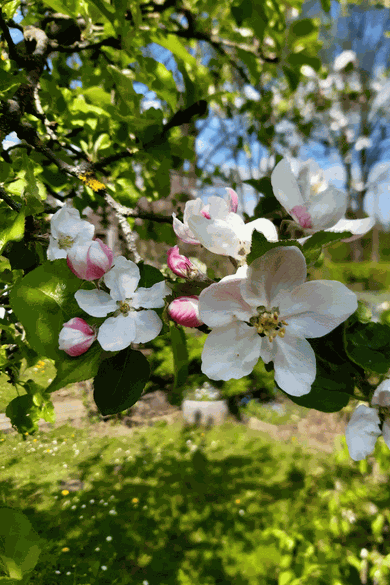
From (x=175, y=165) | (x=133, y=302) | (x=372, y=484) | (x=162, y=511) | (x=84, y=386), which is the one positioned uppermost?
(x=133, y=302)

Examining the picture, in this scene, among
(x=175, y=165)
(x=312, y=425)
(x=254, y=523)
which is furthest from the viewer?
(x=312, y=425)

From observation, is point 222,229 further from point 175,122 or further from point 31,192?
point 175,122

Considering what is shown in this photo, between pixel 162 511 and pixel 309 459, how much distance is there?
166cm

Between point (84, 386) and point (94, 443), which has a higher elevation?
point (84, 386)

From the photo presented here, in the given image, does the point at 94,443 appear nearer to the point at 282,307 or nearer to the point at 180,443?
the point at 180,443

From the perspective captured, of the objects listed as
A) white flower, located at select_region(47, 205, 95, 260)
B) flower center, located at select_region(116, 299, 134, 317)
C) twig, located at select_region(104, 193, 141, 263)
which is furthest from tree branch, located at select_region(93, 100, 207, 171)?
flower center, located at select_region(116, 299, 134, 317)

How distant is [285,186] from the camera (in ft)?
1.70

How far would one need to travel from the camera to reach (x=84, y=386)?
888 mm

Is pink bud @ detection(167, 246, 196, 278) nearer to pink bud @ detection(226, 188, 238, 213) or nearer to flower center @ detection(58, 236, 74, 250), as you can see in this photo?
pink bud @ detection(226, 188, 238, 213)

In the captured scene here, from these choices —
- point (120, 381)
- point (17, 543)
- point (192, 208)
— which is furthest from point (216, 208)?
point (17, 543)

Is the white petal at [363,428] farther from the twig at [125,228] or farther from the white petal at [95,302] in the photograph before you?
the twig at [125,228]

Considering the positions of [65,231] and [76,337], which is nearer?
[76,337]

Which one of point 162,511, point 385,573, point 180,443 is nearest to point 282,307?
point 180,443

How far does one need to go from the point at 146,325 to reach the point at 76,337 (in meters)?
0.09
